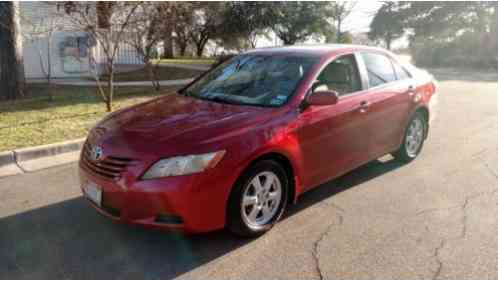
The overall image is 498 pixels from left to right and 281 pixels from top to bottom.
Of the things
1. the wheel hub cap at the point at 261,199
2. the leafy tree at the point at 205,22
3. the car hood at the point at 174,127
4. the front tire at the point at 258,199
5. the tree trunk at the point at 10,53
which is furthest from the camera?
the leafy tree at the point at 205,22

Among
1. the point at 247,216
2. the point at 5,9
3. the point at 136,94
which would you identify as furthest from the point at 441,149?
the point at 5,9

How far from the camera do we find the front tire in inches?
128

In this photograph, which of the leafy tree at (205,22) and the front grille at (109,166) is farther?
the leafy tree at (205,22)

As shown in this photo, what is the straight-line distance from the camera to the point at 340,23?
28.8 metres

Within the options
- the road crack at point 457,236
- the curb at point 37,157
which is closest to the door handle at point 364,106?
the road crack at point 457,236

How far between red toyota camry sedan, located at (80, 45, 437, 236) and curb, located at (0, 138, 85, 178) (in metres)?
1.99

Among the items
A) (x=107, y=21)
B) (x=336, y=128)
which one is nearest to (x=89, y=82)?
(x=107, y=21)

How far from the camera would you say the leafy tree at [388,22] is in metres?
36.0

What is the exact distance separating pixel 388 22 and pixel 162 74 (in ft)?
89.2

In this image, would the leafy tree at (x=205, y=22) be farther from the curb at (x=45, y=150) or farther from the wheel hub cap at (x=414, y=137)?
the wheel hub cap at (x=414, y=137)

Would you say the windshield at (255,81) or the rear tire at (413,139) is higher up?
the windshield at (255,81)

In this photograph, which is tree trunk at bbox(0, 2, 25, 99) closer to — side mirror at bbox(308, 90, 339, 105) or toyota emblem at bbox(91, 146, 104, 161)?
toyota emblem at bbox(91, 146, 104, 161)

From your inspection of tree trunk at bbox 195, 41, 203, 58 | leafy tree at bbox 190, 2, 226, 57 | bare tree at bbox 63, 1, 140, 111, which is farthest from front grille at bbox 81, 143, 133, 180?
tree trunk at bbox 195, 41, 203, 58

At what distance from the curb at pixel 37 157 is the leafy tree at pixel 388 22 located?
1372 inches
